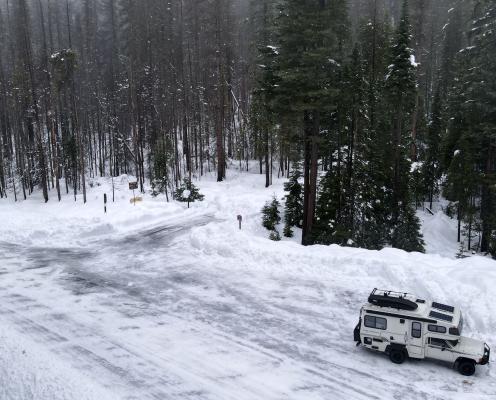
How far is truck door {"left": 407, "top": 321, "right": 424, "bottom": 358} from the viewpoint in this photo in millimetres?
10477

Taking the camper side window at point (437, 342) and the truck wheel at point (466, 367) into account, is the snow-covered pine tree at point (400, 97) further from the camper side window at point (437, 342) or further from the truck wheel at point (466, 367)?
the truck wheel at point (466, 367)

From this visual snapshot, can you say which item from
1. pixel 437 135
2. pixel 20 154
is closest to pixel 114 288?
pixel 20 154

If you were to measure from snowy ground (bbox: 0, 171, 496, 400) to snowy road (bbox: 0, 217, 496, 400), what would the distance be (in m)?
0.04

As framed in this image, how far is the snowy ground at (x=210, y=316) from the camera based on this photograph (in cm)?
976

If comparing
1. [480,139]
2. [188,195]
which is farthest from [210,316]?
[480,139]

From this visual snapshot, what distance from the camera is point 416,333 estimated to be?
34.6 ft

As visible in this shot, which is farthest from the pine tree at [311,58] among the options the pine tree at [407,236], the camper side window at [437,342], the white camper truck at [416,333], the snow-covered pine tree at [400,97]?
the camper side window at [437,342]

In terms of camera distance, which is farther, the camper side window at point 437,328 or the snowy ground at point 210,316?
the camper side window at point 437,328

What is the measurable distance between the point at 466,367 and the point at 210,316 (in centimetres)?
714

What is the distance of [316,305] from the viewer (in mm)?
13883

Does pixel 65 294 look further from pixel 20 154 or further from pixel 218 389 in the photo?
pixel 20 154

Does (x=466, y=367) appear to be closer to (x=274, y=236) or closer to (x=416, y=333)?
(x=416, y=333)

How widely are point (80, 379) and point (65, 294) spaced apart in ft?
19.9

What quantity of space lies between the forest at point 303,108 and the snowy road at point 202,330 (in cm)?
918
